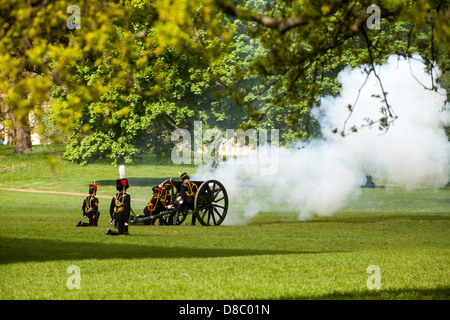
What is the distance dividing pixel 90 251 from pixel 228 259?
10.1 feet

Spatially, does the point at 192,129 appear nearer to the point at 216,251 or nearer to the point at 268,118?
the point at 268,118

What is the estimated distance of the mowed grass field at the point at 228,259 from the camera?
9.20m

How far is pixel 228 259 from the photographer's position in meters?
12.8

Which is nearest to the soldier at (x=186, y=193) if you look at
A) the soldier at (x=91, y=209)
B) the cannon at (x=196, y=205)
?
the cannon at (x=196, y=205)

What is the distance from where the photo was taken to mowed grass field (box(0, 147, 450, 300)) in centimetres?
920

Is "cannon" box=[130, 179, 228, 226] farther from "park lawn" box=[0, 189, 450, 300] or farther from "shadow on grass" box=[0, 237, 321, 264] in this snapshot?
"shadow on grass" box=[0, 237, 321, 264]

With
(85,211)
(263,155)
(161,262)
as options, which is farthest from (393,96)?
(161,262)

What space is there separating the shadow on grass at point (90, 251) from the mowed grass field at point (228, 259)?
2cm

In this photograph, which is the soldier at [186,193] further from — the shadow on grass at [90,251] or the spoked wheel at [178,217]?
the shadow on grass at [90,251]

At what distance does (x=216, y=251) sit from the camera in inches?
574

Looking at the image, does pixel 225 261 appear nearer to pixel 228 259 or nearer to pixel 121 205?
pixel 228 259

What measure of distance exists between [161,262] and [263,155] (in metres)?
21.6

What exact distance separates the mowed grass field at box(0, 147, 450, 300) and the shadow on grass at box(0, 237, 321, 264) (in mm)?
21

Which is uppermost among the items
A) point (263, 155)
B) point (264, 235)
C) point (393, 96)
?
point (393, 96)
